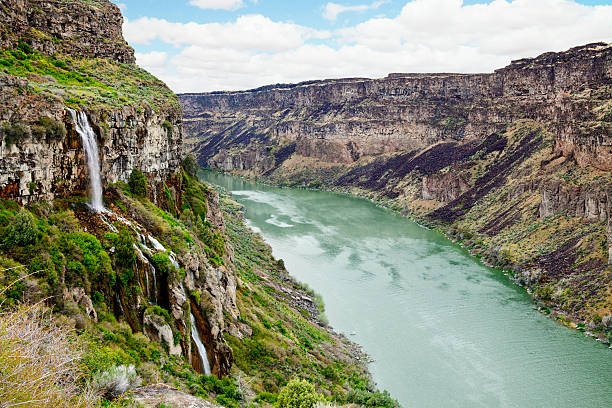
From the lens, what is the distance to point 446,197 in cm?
8438

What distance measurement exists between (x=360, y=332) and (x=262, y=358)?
549 inches

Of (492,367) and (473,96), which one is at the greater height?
(473,96)

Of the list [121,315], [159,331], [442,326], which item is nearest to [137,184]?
[121,315]

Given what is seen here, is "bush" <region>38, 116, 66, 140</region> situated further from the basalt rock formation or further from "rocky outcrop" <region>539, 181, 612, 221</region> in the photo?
"rocky outcrop" <region>539, 181, 612, 221</region>

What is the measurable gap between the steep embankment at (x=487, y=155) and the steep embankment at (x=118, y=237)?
2838 cm

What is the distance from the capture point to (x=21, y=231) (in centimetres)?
1419

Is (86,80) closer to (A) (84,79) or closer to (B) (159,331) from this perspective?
(A) (84,79)

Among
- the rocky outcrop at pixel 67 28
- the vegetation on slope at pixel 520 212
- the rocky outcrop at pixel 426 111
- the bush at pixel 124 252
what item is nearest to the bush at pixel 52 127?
the bush at pixel 124 252

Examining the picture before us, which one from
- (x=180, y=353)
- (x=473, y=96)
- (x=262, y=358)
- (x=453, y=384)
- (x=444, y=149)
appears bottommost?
(x=453, y=384)

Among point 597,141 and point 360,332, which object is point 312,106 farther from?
point 360,332

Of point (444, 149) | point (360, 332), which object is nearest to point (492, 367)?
point (360, 332)

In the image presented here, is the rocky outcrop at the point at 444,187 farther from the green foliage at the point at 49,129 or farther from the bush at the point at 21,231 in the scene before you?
the bush at the point at 21,231

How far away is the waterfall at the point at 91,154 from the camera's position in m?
19.4

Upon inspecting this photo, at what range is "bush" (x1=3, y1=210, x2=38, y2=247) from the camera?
13945 millimetres
